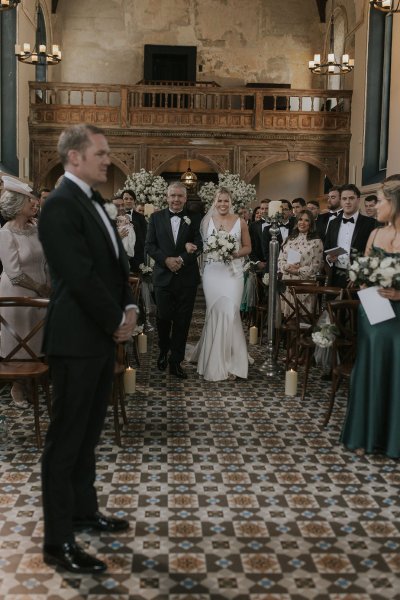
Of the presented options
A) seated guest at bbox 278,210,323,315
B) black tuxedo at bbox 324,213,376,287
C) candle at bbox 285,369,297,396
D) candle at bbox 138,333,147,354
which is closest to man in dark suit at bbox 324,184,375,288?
black tuxedo at bbox 324,213,376,287

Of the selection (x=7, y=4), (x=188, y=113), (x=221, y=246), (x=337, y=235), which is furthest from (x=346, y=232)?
(x=188, y=113)

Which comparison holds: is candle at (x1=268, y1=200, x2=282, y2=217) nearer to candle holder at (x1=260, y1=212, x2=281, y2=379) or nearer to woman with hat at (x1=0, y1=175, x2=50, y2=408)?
candle holder at (x1=260, y1=212, x2=281, y2=379)

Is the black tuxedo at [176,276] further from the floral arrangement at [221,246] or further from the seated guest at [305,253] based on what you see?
the seated guest at [305,253]

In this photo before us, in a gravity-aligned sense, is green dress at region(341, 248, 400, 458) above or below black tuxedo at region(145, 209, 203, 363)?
below

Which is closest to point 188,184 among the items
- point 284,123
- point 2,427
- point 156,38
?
point 284,123

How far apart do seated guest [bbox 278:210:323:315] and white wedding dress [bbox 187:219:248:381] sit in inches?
33.6

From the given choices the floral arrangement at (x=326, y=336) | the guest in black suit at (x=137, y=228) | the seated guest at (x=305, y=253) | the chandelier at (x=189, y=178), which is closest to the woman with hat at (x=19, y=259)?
the floral arrangement at (x=326, y=336)

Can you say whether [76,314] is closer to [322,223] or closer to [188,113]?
[322,223]

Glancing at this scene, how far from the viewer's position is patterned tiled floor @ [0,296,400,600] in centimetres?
304

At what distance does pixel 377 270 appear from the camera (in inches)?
180

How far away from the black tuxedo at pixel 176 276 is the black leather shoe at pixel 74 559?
4140 mm

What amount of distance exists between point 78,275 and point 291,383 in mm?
4045

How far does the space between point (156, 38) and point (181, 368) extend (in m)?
16.4

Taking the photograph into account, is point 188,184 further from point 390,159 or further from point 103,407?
point 103,407
